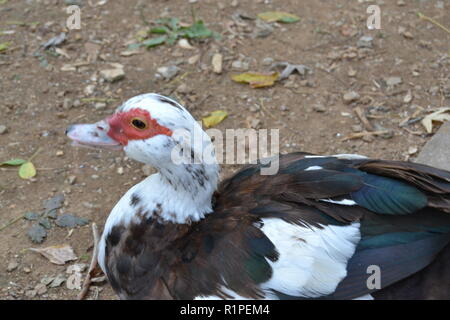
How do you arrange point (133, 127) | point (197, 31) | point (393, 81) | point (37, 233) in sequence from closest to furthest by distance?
point (133, 127) < point (37, 233) < point (393, 81) < point (197, 31)

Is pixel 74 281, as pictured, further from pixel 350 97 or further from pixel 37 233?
pixel 350 97

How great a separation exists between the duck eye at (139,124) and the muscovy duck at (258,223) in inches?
0.4

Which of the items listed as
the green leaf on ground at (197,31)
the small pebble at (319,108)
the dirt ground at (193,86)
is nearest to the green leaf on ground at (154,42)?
the dirt ground at (193,86)

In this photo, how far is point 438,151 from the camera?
3.73 meters

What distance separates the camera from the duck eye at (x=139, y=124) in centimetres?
266

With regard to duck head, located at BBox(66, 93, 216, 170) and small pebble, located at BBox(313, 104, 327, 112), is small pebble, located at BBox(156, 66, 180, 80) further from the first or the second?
duck head, located at BBox(66, 93, 216, 170)

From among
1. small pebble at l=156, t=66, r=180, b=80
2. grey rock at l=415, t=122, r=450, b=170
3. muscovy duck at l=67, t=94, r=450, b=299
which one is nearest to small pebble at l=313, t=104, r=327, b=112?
grey rock at l=415, t=122, r=450, b=170

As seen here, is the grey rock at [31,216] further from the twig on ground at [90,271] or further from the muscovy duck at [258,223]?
the muscovy duck at [258,223]

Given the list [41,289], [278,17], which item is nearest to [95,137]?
[41,289]

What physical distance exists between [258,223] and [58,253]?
1.40 metres

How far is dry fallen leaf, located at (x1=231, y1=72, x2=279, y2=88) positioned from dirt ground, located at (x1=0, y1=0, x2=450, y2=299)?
0.05 metres

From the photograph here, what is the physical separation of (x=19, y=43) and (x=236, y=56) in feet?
6.06

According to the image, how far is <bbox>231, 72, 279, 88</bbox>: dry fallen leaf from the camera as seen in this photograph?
4500mm
